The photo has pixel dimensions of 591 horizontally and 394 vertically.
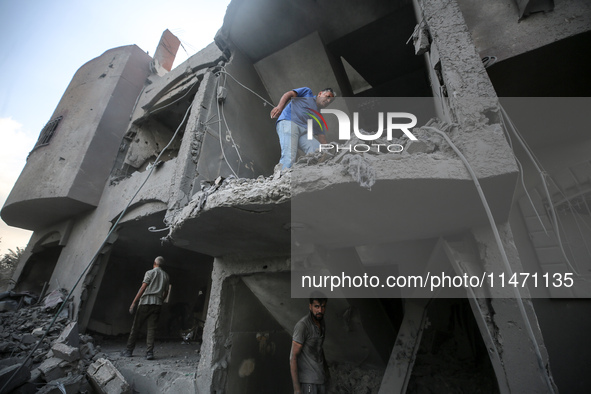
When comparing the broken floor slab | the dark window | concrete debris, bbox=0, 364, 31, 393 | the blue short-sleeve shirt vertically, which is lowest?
concrete debris, bbox=0, 364, 31, 393

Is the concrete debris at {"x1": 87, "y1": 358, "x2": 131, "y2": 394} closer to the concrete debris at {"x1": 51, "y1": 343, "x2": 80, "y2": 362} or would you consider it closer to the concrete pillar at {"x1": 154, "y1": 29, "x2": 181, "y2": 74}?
the concrete debris at {"x1": 51, "y1": 343, "x2": 80, "y2": 362}

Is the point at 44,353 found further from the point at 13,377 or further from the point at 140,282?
the point at 140,282

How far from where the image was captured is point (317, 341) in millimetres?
2918

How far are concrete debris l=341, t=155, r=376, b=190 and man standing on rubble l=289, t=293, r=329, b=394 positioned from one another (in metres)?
1.72

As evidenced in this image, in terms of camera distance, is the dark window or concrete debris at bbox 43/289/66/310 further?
the dark window

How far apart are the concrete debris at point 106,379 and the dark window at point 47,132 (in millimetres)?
6776

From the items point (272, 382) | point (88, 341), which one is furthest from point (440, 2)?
point (88, 341)

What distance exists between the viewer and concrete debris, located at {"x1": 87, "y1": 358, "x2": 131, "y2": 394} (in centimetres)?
358

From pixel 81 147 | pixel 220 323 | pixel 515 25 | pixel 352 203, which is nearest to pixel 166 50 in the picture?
pixel 81 147

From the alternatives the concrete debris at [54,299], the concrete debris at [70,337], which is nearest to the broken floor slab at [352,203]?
the concrete debris at [70,337]

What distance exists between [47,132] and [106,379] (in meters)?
7.50

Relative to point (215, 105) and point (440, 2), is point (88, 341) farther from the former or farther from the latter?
point (440, 2)

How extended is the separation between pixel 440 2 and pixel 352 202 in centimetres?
222

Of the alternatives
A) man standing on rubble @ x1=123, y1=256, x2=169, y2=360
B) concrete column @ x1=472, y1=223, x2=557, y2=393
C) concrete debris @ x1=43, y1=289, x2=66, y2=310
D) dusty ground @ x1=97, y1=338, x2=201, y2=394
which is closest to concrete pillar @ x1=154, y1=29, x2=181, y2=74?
concrete debris @ x1=43, y1=289, x2=66, y2=310
